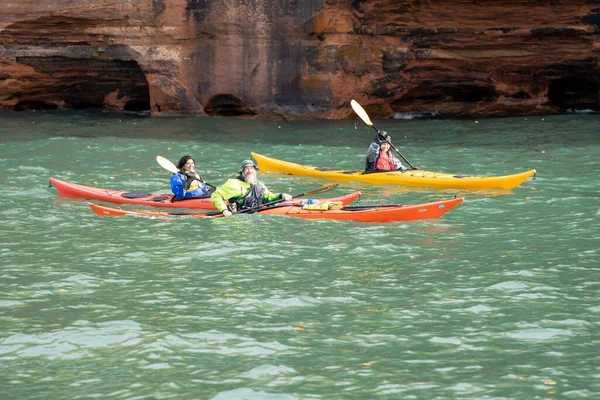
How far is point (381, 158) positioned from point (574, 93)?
10.5 meters

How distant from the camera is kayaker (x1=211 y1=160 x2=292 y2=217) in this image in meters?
11.4

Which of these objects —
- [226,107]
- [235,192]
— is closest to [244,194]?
[235,192]

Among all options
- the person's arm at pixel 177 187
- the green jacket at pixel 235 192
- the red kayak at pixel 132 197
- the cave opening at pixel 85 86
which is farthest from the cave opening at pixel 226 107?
the green jacket at pixel 235 192

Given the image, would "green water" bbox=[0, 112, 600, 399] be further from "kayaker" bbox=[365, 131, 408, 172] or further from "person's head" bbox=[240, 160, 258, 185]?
"person's head" bbox=[240, 160, 258, 185]

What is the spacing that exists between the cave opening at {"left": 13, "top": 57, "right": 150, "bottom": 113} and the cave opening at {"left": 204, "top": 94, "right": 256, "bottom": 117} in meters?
2.31

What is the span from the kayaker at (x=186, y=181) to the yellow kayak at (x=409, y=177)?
8.43 ft

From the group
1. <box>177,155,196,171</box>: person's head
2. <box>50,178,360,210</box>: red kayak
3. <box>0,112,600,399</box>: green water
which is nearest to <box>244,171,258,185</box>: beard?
<box>0,112,600,399</box>: green water

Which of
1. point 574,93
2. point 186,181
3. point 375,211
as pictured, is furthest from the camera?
point 574,93

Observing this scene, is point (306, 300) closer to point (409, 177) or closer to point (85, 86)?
point (409, 177)

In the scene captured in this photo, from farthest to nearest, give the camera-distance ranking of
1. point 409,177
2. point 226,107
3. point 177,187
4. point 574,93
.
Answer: point 574,93
point 226,107
point 409,177
point 177,187

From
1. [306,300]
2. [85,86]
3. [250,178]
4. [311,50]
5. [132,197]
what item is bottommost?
[306,300]

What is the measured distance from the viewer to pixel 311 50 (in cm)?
2056

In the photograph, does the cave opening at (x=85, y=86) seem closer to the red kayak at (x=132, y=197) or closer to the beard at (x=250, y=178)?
the red kayak at (x=132, y=197)

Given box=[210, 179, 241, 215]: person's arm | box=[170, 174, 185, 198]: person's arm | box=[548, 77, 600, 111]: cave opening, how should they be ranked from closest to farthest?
1. box=[210, 179, 241, 215]: person's arm
2. box=[170, 174, 185, 198]: person's arm
3. box=[548, 77, 600, 111]: cave opening
